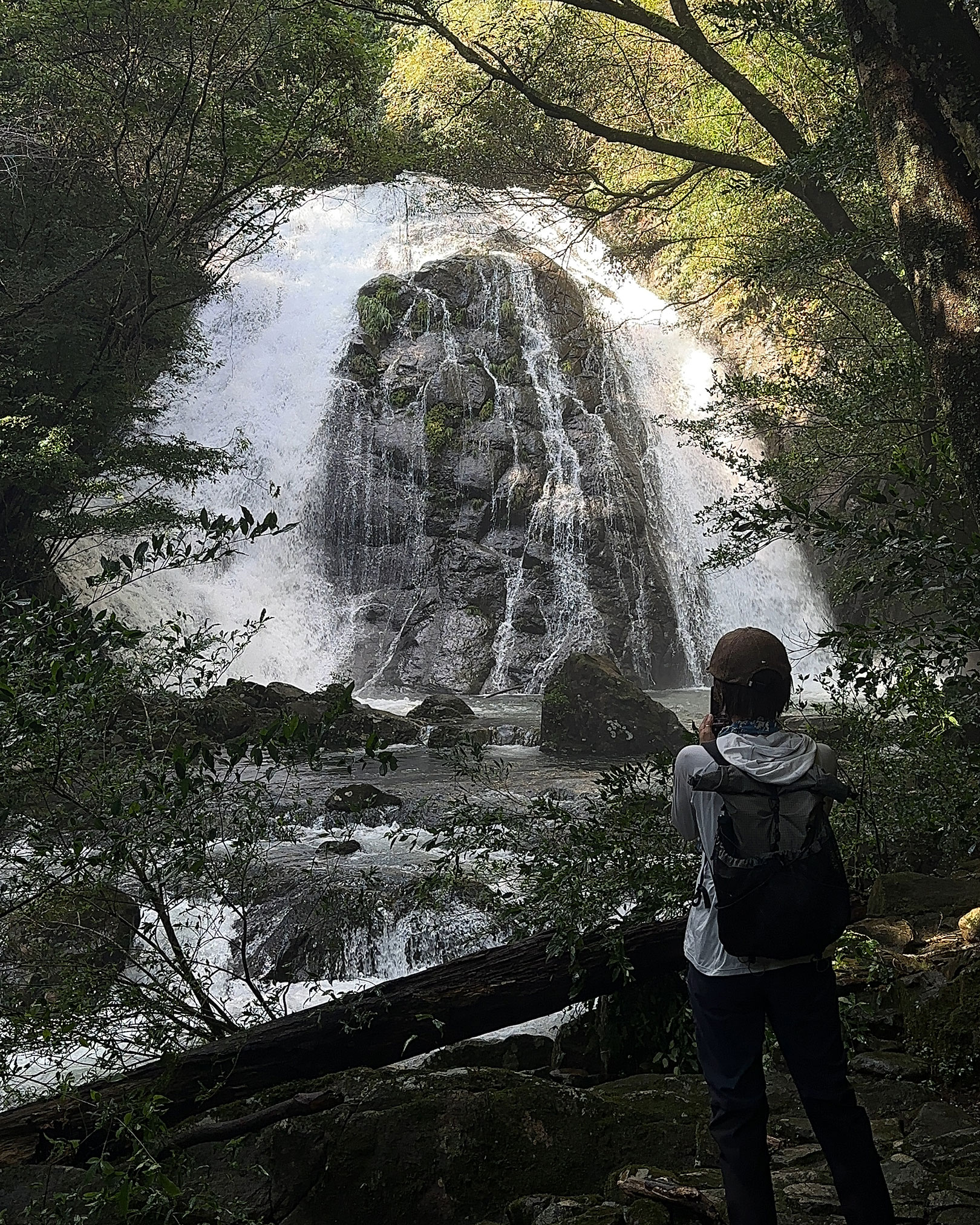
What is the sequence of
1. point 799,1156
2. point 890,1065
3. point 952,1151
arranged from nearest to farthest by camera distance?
point 952,1151 < point 799,1156 < point 890,1065

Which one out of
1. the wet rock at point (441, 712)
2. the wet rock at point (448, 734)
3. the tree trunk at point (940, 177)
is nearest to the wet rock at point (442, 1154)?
the tree trunk at point (940, 177)

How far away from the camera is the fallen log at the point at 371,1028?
137 inches

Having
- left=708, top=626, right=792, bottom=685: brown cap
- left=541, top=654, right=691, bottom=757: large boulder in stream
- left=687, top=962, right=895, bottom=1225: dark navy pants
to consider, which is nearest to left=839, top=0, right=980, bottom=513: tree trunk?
left=708, top=626, right=792, bottom=685: brown cap

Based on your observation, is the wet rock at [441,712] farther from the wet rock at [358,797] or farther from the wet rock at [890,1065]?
the wet rock at [890,1065]

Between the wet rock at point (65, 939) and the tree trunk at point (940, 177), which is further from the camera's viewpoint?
the wet rock at point (65, 939)

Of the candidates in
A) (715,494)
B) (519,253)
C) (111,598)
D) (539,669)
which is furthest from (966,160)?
(519,253)

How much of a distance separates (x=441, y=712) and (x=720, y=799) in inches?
484

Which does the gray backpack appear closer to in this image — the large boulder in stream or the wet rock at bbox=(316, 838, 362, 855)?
the wet rock at bbox=(316, 838, 362, 855)

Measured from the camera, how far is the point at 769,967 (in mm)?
2346

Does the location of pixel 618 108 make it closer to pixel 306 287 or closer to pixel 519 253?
pixel 519 253

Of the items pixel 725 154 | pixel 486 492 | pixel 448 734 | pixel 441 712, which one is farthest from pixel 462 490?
pixel 725 154

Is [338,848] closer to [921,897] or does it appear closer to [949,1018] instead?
[921,897]

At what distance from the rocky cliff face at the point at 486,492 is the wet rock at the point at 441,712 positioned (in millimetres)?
2769

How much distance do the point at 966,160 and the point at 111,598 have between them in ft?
54.4
